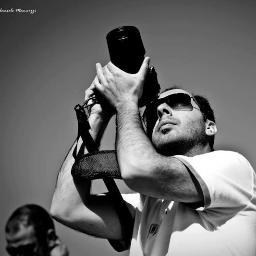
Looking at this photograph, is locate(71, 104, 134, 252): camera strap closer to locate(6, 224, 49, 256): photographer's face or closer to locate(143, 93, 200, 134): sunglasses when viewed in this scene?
locate(143, 93, 200, 134): sunglasses

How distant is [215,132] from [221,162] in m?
0.78

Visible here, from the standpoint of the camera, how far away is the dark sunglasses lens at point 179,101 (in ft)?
8.57

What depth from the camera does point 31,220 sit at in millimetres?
1425

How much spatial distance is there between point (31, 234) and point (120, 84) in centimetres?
106

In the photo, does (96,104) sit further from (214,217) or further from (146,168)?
(214,217)

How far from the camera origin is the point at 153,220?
219 cm

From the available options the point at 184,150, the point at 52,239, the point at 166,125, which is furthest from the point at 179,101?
the point at 52,239

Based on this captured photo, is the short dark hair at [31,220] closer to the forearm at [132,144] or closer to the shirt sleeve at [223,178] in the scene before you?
the forearm at [132,144]

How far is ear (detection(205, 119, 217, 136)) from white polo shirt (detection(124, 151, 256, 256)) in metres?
0.58

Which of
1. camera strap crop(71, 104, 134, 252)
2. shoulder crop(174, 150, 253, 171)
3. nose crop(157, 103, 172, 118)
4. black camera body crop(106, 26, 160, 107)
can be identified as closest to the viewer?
shoulder crop(174, 150, 253, 171)

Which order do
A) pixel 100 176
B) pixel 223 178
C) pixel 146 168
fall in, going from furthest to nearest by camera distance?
pixel 100 176, pixel 223 178, pixel 146 168

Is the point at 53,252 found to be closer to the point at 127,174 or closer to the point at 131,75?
the point at 127,174

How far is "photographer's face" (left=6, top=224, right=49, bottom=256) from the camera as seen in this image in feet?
4.57

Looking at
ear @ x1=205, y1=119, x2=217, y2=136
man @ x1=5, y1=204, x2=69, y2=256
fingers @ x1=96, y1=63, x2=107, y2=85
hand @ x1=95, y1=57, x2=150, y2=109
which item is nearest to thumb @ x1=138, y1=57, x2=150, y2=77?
hand @ x1=95, y1=57, x2=150, y2=109
